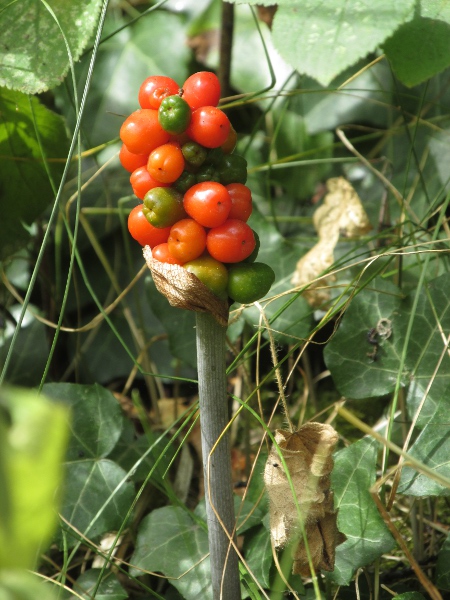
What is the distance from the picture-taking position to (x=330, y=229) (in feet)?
6.63

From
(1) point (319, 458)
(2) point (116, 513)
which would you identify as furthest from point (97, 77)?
(1) point (319, 458)

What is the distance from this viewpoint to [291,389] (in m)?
2.17

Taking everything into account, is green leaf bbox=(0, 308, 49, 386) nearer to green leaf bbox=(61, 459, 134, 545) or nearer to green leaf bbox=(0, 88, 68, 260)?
green leaf bbox=(0, 88, 68, 260)

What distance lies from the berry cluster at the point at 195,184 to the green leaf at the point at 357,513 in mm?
561

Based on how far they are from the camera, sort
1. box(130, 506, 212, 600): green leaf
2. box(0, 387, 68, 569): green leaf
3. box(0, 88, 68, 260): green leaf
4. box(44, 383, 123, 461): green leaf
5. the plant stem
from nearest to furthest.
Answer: box(0, 387, 68, 569): green leaf, the plant stem, box(130, 506, 212, 600): green leaf, box(44, 383, 123, 461): green leaf, box(0, 88, 68, 260): green leaf

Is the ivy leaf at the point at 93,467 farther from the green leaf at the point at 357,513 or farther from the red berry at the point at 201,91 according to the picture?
the red berry at the point at 201,91

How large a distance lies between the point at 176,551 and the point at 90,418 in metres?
0.42

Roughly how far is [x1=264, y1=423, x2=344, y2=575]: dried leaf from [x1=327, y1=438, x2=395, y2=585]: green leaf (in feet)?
0.36

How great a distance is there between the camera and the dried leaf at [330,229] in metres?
1.88

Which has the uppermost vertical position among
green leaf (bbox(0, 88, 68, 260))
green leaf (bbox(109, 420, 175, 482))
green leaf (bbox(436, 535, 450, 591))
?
green leaf (bbox(0, 88, 68, 260))

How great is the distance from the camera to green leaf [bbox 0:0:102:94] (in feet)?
4.81

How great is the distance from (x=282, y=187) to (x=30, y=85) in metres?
1.21

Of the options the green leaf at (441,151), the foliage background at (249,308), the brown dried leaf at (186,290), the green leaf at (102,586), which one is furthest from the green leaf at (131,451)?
the green leaf at (441,151)

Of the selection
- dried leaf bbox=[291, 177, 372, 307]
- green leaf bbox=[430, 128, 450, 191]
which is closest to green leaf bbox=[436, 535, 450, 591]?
dried leaf bbox=[291, 177, 372, 307]
